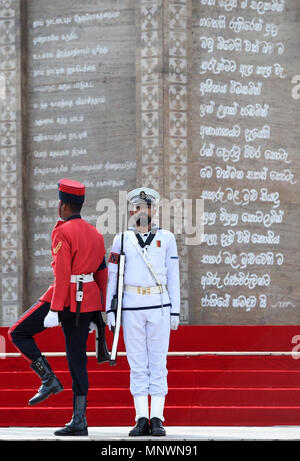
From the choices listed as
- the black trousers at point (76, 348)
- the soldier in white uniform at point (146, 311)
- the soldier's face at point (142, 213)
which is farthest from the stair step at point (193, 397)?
the soldier's face at point (142, 213)

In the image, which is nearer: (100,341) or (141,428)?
(141,428)

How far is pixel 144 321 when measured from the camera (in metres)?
6.97

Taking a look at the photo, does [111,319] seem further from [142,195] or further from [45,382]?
[142,195]

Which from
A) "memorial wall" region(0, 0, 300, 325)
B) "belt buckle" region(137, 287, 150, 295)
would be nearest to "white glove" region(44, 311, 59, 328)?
"belt buckle" region(137, 287, 150, 295)

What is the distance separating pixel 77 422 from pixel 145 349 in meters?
0.81

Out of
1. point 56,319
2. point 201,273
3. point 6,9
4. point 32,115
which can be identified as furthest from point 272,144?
A: point 56,319

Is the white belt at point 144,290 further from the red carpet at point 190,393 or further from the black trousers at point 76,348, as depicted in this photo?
the red carpet at point 190,393

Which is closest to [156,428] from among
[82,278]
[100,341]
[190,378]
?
[100,341]

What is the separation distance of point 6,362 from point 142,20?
5.45 meters

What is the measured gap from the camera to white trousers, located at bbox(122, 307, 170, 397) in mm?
6914

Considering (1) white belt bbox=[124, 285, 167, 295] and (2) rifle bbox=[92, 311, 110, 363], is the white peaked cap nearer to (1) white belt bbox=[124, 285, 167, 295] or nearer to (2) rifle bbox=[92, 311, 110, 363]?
(1) white belt bbox=[124, 285, 167, 295]

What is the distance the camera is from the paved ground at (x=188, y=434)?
6.43m

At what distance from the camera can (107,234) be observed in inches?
483
